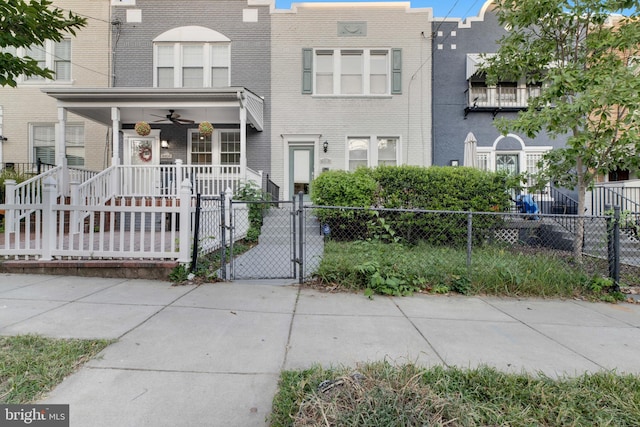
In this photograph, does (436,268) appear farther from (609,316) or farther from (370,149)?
(370,149)

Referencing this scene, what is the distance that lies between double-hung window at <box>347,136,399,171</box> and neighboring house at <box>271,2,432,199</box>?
0.26 ft

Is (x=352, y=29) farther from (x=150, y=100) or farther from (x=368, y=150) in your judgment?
(x=150, y=100)

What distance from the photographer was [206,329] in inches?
125

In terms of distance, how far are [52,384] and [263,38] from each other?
1158cm

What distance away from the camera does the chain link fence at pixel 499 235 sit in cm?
517

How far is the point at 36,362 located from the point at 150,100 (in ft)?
26.2

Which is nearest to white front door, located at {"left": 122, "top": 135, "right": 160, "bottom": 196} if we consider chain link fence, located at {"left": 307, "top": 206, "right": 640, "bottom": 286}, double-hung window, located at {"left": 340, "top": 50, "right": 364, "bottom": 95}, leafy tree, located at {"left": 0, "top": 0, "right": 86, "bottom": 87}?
chain link fence, located at {"left": 307, "top": 206, "right": 640, "bottom": 286}

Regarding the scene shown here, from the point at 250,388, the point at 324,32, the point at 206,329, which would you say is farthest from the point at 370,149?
the point at 250,388

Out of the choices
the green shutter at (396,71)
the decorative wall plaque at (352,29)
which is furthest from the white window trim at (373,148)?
the decorative wall plaque at (352,29)

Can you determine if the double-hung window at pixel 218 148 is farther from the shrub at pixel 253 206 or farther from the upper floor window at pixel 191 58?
the shrub at pixel 253 206

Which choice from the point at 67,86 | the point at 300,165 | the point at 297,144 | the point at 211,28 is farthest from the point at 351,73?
the point at 67,86

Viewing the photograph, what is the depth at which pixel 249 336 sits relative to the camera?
3027 mm

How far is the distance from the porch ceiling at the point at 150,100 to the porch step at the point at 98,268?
507 centimetres

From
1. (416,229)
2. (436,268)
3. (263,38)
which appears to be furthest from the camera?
(263,38)
